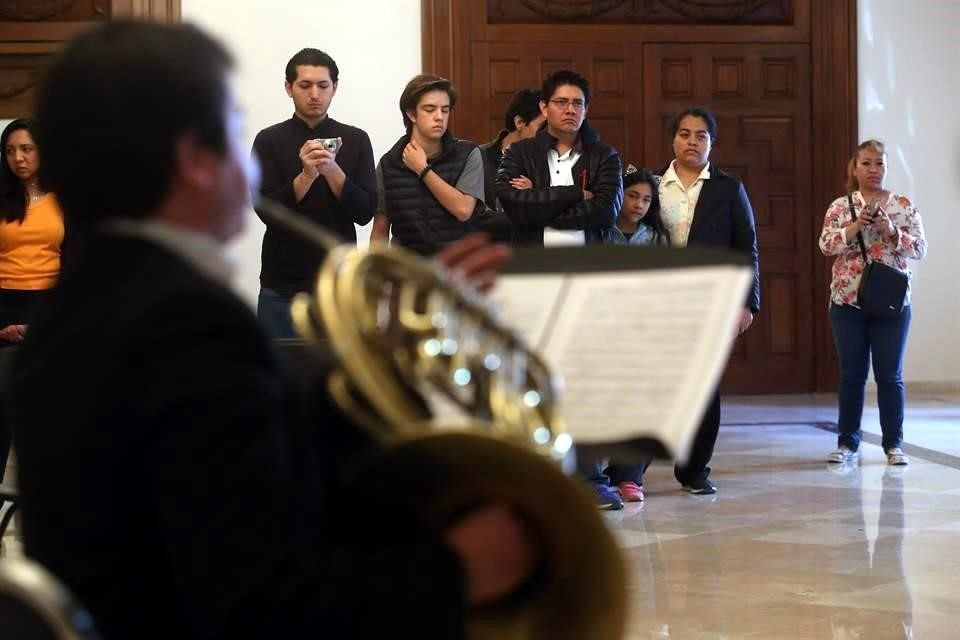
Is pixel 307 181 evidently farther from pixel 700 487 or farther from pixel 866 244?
pixel 866 244

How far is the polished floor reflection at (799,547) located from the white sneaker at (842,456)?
73mm

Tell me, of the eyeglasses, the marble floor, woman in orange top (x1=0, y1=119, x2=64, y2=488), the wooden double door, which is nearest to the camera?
the marble floor

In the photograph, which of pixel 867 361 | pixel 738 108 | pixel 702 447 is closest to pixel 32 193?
pixel 702 447

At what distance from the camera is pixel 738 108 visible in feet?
32.4

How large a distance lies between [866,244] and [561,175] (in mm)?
1915

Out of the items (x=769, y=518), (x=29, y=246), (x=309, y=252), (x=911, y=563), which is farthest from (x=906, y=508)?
(x=29, y=246)

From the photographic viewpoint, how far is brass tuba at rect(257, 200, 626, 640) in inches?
45.3

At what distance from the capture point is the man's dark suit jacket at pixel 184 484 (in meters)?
1.09

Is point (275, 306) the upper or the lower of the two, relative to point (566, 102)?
lower

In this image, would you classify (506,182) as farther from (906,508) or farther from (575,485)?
(575,485)

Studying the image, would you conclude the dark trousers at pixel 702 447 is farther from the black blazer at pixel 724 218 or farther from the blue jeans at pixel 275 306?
the blue jeans at pixel 275 306

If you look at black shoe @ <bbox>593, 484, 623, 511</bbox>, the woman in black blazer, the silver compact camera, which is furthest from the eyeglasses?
A: black shoe @ <bbox>593, 484, 623, 511</bbox>

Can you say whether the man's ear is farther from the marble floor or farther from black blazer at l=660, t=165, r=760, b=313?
black blazer at l=660, t=165, r=760, b=313

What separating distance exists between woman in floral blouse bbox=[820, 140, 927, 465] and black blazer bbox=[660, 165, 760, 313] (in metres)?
0.86
